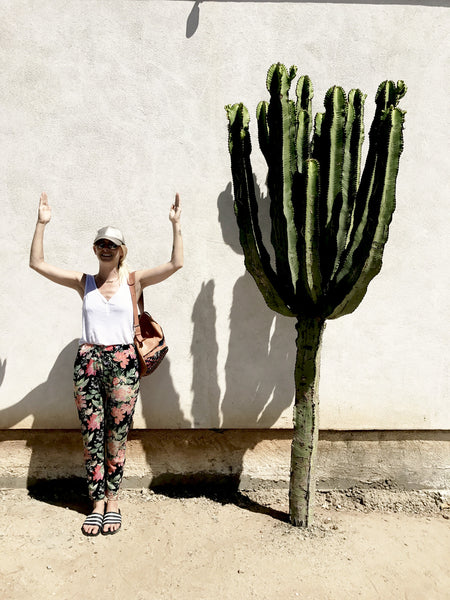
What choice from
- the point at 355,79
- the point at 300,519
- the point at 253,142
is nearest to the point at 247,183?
the point at 253,142

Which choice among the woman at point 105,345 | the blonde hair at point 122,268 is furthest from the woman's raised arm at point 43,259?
the blonde hair at point 122,268

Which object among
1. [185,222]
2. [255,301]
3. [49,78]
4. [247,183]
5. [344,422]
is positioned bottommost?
[344,422]

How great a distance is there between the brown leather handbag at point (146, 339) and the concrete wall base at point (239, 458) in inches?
33.0

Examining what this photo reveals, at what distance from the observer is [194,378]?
4.12 meters

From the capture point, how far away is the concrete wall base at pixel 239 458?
421cm

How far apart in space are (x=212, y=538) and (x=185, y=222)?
2418 millimetres

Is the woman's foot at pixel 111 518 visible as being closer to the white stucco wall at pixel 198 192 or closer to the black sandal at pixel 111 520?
the black sandal at pixel 111 520

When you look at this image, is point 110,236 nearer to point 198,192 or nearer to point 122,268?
point 122,268

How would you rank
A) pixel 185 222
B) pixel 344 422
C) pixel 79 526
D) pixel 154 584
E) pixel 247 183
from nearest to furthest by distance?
pixel 154 584 < pixel 247 183 < pixel 79 526 < pixel 185 222 < pixel 344 422

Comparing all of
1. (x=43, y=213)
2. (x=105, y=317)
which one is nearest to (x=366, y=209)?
(x=105, y=317)

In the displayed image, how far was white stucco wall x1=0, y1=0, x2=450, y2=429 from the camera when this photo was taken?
3.80 metres

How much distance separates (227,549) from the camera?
3.51m

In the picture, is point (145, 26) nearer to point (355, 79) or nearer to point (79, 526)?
point (355, 79)

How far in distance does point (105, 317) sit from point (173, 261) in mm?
624
